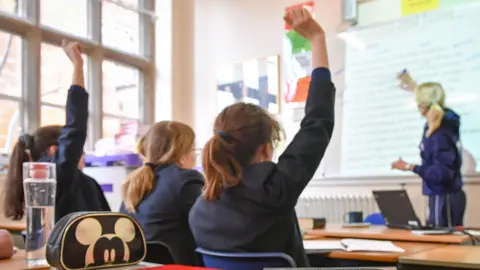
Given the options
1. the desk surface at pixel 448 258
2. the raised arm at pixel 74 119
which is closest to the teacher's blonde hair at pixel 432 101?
the desk surface at pixel 448 258

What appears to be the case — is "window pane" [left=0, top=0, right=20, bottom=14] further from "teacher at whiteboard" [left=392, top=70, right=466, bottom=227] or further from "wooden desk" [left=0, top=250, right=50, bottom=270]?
"wooden desk" [left=0, top=250, right=50, bottom=270]

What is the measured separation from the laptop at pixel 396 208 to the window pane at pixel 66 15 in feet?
10.7

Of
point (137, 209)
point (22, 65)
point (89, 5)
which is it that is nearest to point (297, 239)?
point (137, 209)

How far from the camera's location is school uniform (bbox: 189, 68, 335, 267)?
1498 mm

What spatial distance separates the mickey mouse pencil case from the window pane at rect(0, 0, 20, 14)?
12.2 feet

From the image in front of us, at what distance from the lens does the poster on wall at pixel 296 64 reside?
16.5 ft

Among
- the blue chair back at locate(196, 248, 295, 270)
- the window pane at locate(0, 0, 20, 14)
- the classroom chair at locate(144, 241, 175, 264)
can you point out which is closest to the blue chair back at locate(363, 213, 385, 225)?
the classroom chair at locate(144, 241, 175, 264)

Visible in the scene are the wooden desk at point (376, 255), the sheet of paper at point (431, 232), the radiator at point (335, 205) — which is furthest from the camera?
the radiator at point (335, 205)

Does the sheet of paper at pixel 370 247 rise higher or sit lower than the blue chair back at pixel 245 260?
lower

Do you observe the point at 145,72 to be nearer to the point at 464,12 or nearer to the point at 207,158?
the point at 464,12

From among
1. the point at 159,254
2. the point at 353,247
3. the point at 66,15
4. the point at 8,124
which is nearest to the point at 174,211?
the point at 159,254

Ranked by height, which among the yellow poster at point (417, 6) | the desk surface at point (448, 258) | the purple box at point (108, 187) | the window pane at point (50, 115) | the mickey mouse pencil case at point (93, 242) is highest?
the yellow poster at point (417, 6)

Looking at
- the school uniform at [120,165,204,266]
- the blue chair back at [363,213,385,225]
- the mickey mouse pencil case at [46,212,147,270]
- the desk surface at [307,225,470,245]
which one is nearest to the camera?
the mickey mouse pencil case at [46,212,147,270]

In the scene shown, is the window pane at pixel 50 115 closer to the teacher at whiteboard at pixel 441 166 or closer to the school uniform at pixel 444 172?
the teacher at whiteboard at pixel 441 166
